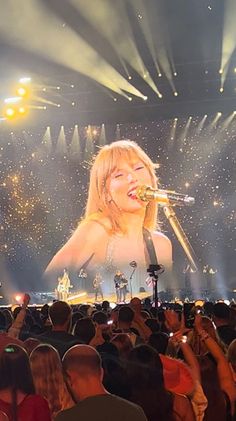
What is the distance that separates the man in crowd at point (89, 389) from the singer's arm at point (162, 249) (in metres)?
19.3

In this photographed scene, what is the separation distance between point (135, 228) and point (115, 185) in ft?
5.34

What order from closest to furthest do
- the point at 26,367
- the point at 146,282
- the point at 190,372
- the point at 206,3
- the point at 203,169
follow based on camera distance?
1. the point at 26,367
2. the point at 190,372
3. the point at 206,3
4. the point at 146,282
5. the point at 203,169

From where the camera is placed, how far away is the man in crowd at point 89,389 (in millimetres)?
1814

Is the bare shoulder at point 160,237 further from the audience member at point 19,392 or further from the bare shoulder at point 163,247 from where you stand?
the audience member at point 19,392

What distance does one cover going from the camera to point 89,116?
23.2m

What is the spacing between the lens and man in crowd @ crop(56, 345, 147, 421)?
1814 millimetres

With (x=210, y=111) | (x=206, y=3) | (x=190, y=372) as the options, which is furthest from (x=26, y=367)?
(x=210, y=111)

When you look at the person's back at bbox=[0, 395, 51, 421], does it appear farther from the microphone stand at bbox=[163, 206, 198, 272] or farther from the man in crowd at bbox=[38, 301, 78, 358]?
the microphone stand at bbox=[163, 206, 198, 272]

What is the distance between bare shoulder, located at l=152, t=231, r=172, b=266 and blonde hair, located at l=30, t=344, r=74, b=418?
18617mm

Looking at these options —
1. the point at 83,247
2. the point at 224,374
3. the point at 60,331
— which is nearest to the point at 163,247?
the point at 83,247

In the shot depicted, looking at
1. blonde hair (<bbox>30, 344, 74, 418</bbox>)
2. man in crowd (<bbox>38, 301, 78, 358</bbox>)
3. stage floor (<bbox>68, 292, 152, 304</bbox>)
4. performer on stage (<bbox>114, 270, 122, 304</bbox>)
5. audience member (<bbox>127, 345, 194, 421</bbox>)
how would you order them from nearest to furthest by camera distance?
audience member (<bbox>127, 345, 194, 421</bbox>) < blonde hair (<bbox>30, 344, 74, 418</bbox>) < man in crowd (<bbox>38, 301, 78, 358</bbox>) < performer on stage (<bbox>114, 270, 122, 304</bbox>) < stage floor (<bbox>68, 292, 152, 304</bbox>)

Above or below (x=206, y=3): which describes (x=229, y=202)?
below

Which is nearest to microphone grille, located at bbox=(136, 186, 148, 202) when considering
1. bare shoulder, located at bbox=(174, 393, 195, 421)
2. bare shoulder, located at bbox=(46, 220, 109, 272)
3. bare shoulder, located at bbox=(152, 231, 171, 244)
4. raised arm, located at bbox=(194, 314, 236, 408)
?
bare shoulder, located at bbox=(152, 231, 171, 244)

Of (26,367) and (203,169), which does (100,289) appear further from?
(26,367)
